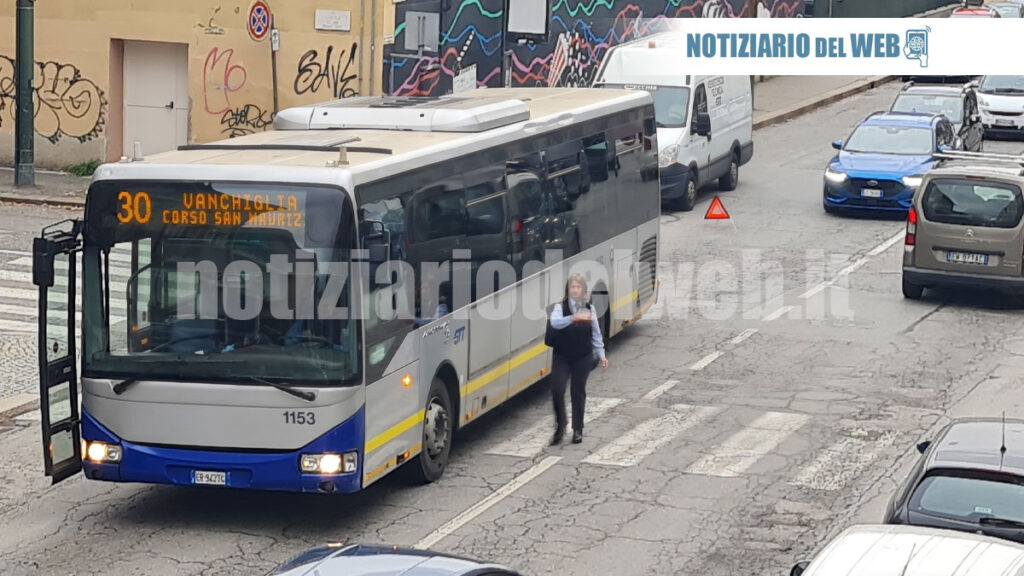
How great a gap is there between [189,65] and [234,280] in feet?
57.1

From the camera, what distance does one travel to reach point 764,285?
21.9 m

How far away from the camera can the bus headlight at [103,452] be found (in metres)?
11.7

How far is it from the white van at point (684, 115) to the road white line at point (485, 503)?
514 inches

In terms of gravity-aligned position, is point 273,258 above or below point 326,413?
above

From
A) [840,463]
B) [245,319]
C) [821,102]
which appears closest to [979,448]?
[840,463]

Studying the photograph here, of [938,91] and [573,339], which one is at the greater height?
[938,91]

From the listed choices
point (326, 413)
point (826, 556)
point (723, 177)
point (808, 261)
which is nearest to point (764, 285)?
point (808, 261)

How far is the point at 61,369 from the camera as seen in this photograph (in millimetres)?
11812

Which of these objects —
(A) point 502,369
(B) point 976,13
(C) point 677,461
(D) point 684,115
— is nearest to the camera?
(C) point 677,461

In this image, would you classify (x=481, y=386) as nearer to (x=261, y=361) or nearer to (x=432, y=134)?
(x=432, y=134)

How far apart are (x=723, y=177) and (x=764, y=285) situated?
795 cm

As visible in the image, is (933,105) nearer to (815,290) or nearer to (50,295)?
(815,290)

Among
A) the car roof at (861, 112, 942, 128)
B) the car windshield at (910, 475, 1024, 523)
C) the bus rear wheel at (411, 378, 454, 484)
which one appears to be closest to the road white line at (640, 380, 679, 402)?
the bus rear wheel at (411, 378, 454, 484)

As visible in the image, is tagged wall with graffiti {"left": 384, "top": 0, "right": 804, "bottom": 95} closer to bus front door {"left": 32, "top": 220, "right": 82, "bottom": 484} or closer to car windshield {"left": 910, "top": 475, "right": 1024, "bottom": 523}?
bus front door {"left": 32, "top": 220, "right": 82, "bottom": 484}
